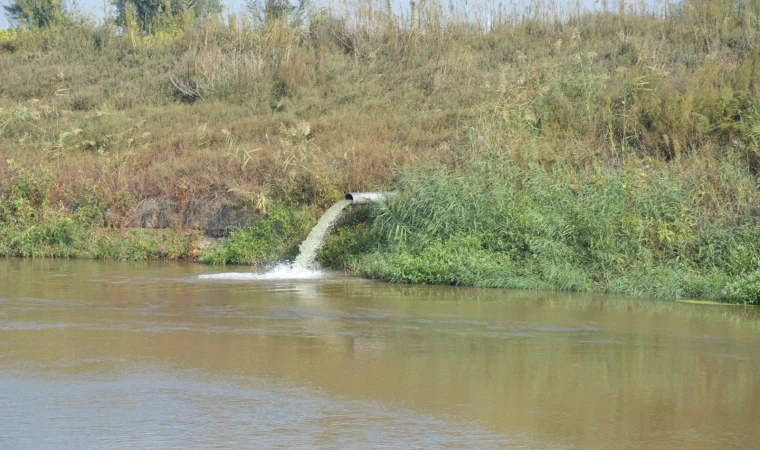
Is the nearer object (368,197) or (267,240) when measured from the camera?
(368,197)

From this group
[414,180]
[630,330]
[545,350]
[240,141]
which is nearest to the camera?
[545,350]

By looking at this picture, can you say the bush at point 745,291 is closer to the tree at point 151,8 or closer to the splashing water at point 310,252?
the splashing water at point 310,252

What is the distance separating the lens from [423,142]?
76.3 feet

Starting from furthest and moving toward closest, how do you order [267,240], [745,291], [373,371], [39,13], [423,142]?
1. [39,13]
2. [423,142]
3. [267,240]
4. [745,291]
5. [373,371]

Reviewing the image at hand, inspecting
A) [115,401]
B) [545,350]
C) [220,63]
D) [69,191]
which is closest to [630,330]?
[545,350]

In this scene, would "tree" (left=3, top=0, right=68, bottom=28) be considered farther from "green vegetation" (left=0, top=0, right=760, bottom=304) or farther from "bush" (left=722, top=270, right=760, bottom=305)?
"bush" (left=722, top=270, right=760, bottom=305)

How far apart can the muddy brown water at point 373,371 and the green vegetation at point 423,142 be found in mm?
1870

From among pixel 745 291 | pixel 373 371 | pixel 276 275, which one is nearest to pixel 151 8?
pixel 276 275

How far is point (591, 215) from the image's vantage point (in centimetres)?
1595

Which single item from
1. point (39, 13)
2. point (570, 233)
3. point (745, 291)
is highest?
point (39, 13)

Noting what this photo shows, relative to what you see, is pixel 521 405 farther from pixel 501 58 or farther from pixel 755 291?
pixel 501 58

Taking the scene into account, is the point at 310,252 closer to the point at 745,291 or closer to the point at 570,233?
the point at 570,233

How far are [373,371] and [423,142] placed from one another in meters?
14.6

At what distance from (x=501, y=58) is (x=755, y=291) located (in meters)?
16.6
